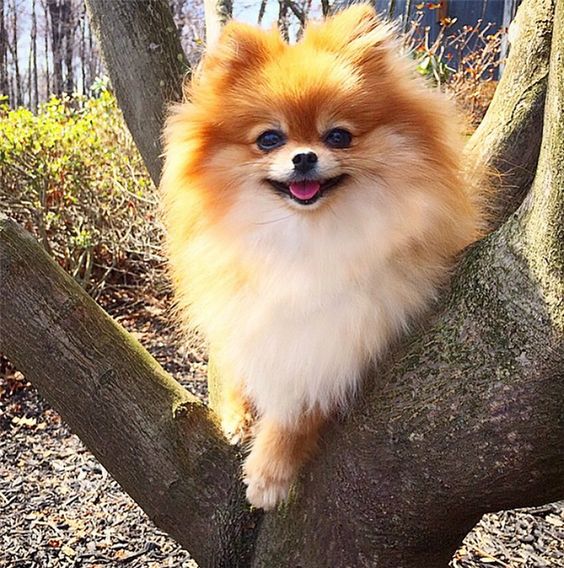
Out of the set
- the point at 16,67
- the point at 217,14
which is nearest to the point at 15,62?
the point at 16,67

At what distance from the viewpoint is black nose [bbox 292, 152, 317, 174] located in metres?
1.41

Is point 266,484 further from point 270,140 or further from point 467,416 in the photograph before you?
point 270,140

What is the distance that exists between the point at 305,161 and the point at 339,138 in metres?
0.11

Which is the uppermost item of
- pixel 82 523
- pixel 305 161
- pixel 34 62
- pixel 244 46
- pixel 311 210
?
pixel 244 46

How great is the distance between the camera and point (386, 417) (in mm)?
1283

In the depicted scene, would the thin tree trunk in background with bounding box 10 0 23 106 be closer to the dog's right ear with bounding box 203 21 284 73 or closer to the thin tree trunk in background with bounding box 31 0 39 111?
the thin tree trunk in background with bounding box 31 0 39 111

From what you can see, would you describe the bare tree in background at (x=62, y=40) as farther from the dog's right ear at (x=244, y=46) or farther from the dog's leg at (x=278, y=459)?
the dog's leg at (x=278, y=459)

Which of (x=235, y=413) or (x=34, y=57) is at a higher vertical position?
(x=235, y=413)

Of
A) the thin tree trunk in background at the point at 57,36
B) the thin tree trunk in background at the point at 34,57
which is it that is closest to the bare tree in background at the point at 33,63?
the thin tree trunk in background at the point at 34,57

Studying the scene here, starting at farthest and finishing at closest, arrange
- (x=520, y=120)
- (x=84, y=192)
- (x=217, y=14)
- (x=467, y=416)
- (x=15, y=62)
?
(x=15, y=62)
(x=84, y=192)
(x=217, y=14)
(x=520, y=120)
(x=467, y=416)

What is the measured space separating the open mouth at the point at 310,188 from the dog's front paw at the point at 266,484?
0.60 m

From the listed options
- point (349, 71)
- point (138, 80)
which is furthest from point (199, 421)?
point (138, 80)

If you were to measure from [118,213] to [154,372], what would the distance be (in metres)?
3.32

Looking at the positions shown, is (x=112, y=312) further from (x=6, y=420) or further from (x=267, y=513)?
(x=267, y=513)
